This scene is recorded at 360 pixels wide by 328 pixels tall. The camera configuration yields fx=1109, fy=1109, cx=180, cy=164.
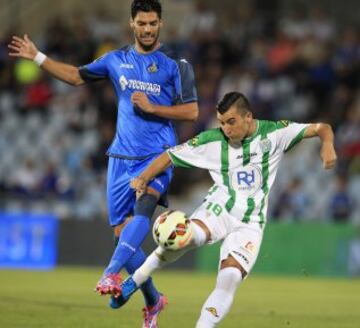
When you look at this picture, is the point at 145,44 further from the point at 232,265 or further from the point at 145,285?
the point at 232,265

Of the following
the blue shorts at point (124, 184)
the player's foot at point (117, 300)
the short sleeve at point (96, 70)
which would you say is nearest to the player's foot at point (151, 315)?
the player's foot at point (117, 300)

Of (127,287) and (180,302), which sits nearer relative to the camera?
(127,287)

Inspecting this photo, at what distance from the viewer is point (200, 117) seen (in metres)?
21.2

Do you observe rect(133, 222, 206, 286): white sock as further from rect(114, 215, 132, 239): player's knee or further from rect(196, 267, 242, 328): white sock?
rect(114, 215, 132, 239): player's knee

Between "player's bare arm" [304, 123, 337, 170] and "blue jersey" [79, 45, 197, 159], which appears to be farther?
"blue jersey" [79, 45, 197, 159]

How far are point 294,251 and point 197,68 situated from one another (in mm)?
4696

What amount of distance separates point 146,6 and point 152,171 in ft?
4.68

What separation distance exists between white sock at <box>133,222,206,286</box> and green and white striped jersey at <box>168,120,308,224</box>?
38 centimetres

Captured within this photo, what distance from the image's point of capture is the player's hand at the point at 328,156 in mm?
8461

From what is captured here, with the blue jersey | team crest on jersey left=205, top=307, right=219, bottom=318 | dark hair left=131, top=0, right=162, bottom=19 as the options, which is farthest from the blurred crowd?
team crest on jersey left=205, top=307, right=219, bottom=318

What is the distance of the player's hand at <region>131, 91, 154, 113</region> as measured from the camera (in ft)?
30.2

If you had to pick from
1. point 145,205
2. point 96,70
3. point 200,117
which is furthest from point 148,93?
point 200,117

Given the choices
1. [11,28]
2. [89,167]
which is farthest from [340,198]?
[11,28]

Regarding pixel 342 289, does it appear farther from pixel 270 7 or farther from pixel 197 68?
pixel 270 7
